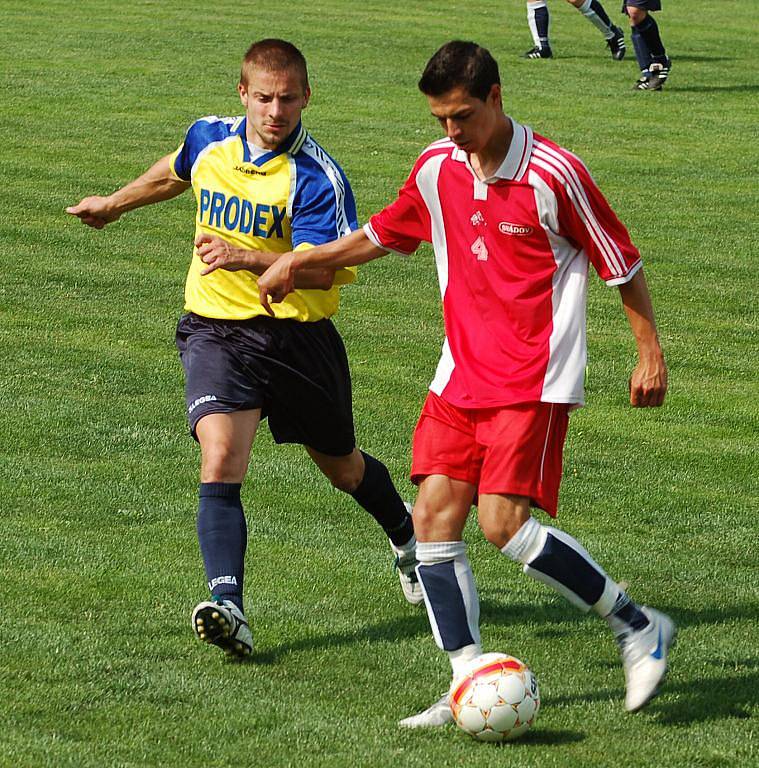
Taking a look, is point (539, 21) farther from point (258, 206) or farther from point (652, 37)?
point (258, 206)

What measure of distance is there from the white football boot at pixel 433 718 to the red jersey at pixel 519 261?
1.05 m

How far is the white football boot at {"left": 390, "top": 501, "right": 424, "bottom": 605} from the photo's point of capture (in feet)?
22.0

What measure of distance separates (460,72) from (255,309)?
5.51 feet

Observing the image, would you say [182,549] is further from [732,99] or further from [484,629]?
[732,99]

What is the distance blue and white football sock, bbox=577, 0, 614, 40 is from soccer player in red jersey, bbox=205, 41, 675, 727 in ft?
61.7

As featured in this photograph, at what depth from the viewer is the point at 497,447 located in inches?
208

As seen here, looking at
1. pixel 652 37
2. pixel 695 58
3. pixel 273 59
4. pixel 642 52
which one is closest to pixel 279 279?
pixel 273 59

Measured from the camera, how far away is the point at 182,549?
726 cm

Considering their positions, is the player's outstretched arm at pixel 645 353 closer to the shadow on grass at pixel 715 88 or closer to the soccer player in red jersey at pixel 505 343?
the soccer player in red jersey at pixel 505 343

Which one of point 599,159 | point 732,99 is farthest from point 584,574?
point 732,99

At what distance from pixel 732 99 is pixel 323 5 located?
9762 mm

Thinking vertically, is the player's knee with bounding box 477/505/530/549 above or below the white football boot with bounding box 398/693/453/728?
above

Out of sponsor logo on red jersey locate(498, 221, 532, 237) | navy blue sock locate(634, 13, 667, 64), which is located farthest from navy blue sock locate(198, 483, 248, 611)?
navy blue sock locate(634, 13, 667, 64)

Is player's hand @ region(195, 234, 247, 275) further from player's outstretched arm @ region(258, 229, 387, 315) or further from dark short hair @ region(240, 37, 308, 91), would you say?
dark short hair @ region(240, 37, 308, 91)
